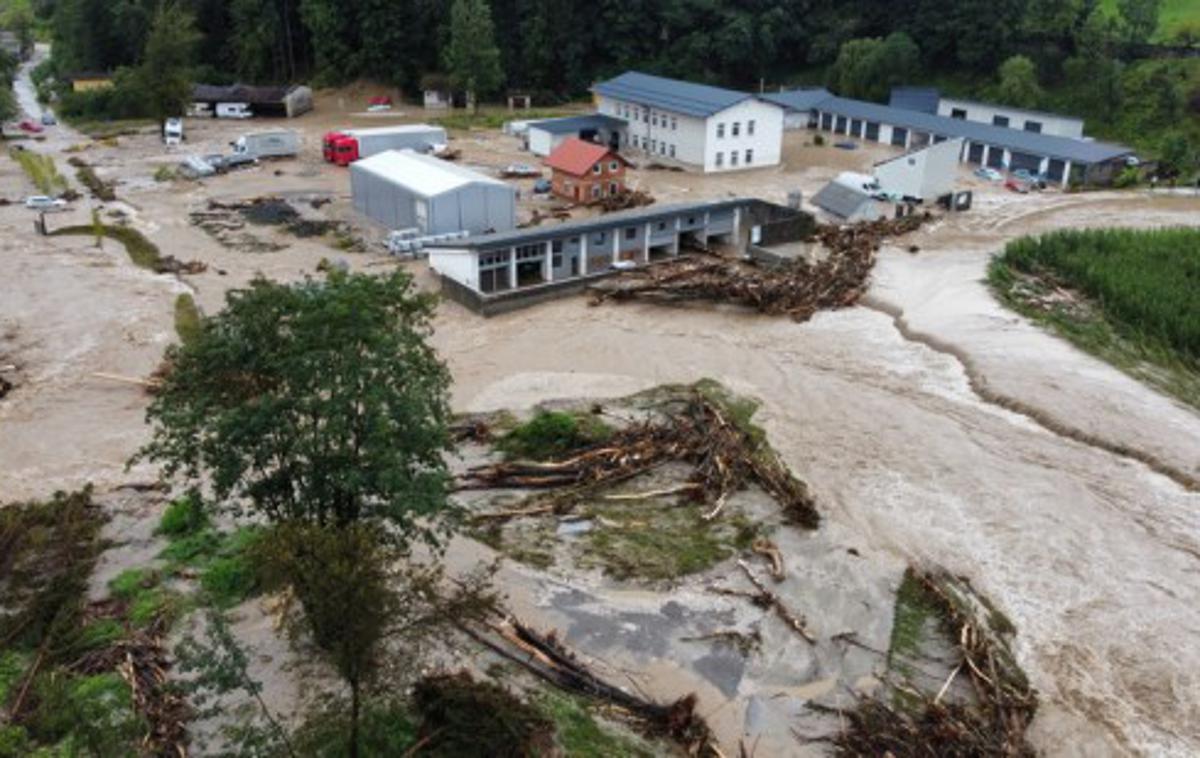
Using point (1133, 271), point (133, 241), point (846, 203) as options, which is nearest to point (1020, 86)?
point (846, 203)

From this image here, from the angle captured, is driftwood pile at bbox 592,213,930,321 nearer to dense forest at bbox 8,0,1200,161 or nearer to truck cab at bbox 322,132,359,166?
truck cab at bbox 322,132,359,166

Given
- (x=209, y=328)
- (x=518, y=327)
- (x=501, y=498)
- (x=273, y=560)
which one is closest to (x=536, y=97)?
(x=518, y=327)

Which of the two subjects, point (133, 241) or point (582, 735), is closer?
point (582, 735)

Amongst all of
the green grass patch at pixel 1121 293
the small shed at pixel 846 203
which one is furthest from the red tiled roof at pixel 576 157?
the green grass patch at pixel 1121 293

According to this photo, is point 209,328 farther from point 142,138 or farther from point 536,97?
point 536,97

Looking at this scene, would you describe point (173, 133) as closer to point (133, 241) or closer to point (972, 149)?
point (133, 241)

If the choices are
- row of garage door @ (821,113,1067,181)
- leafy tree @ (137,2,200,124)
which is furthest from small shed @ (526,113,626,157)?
leafy tree @ (137,2,200,124)
